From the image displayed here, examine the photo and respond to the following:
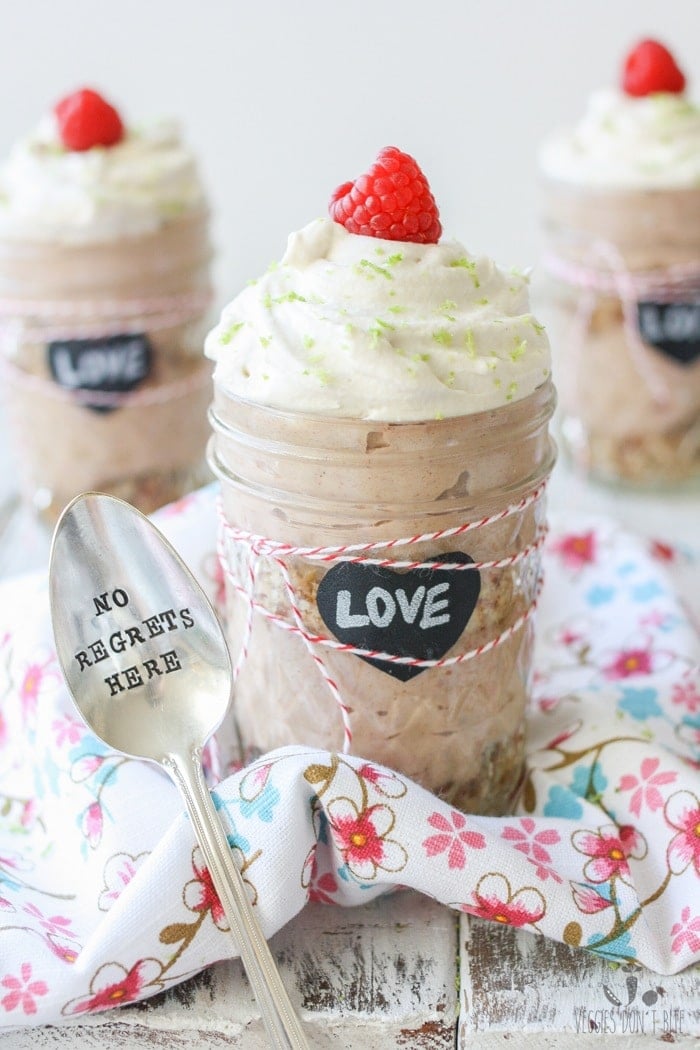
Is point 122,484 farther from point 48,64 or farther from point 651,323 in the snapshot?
point 48,64

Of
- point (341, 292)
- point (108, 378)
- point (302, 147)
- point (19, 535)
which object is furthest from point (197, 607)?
point (302, 147)

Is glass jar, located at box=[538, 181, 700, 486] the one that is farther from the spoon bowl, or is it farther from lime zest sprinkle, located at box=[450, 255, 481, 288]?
the spoon bowl

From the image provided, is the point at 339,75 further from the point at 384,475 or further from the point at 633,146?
the point at 384,475

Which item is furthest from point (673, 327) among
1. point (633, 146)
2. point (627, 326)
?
point (633, 146)

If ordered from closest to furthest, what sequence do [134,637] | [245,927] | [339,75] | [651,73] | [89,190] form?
[245,927] → [134,637] → [89,190] → [651,73] → [339,75]

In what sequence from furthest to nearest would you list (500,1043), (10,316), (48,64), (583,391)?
(48,64)
(583,391)
(10,316)
(500,1043)

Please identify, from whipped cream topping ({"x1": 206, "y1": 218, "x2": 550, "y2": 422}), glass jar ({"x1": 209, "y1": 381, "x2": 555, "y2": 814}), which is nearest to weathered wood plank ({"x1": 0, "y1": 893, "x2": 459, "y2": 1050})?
glass jar ({"x1": 209, "y1": 381, "x2": 555, "y2": 814})
